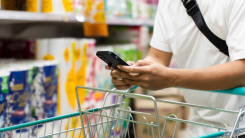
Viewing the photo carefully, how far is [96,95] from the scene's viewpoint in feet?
5.65

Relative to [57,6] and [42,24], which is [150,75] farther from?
[42,24]

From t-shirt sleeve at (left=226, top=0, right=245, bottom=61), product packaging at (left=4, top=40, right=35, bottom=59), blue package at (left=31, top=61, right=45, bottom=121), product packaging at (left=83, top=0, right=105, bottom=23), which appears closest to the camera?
t-shirt sleeve at (left=226, top=0, right=245, bottom=61)

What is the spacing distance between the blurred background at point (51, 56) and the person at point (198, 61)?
38 centimetres

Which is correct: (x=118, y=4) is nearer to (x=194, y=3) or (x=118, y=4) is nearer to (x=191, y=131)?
(x=194, y=3)

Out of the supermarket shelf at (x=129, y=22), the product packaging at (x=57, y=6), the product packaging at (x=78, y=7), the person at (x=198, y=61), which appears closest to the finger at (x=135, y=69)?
the person at (x=198, y=61)

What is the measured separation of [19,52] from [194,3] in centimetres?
95

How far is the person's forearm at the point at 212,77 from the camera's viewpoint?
0.75 meters

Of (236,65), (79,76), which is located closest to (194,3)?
(236,65)

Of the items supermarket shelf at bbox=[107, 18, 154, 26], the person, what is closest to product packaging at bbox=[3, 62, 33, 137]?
the person

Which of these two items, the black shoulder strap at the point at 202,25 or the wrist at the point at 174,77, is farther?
the black shoulder strap at the point at 202,25

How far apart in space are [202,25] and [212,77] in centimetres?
29

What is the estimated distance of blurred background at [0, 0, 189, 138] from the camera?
43.9 inches

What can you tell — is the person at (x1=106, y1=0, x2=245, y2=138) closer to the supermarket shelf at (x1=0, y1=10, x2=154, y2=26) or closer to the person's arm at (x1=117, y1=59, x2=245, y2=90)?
the person's arm at (x1=117, y1=59, x2=245, y2=90)

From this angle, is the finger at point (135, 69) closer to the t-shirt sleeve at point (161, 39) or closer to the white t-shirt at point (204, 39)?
the white t-shirt at point (204, 39)
